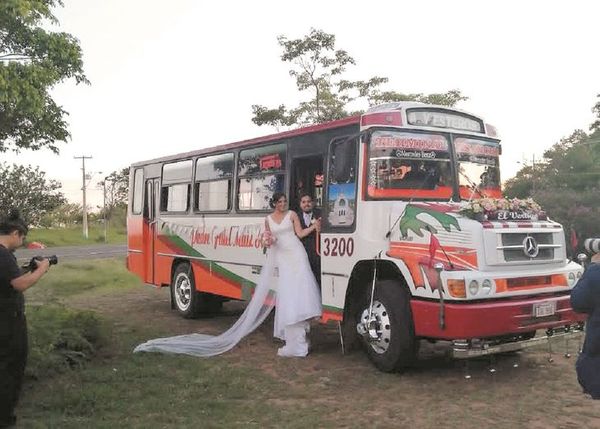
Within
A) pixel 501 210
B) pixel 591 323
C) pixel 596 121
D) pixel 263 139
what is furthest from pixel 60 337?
pixel 596 121

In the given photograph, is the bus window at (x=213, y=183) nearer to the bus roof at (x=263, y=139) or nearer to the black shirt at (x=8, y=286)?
the bus roof at (x=263, y=139)

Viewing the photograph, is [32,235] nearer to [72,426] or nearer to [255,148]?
[255,148]

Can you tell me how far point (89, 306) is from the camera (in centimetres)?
1262

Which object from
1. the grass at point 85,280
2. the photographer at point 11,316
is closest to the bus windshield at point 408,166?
the photographer at point 11,316

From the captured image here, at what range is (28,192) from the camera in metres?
46.9

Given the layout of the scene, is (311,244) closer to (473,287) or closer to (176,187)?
(473,287)

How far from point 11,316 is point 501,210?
16.0 ft

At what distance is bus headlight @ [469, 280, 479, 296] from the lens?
5.95 m

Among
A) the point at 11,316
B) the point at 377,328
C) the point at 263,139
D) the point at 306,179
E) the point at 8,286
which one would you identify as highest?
the point at 263,139

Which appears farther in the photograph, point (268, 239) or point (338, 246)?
point (268, 239)

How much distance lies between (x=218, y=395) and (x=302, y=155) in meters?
3.56

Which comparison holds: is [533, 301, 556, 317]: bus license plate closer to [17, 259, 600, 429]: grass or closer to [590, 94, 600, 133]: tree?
[17, 259, 600, 429]: grass

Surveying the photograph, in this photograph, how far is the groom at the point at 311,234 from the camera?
326 inches

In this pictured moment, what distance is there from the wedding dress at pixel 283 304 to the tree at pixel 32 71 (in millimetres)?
4789
